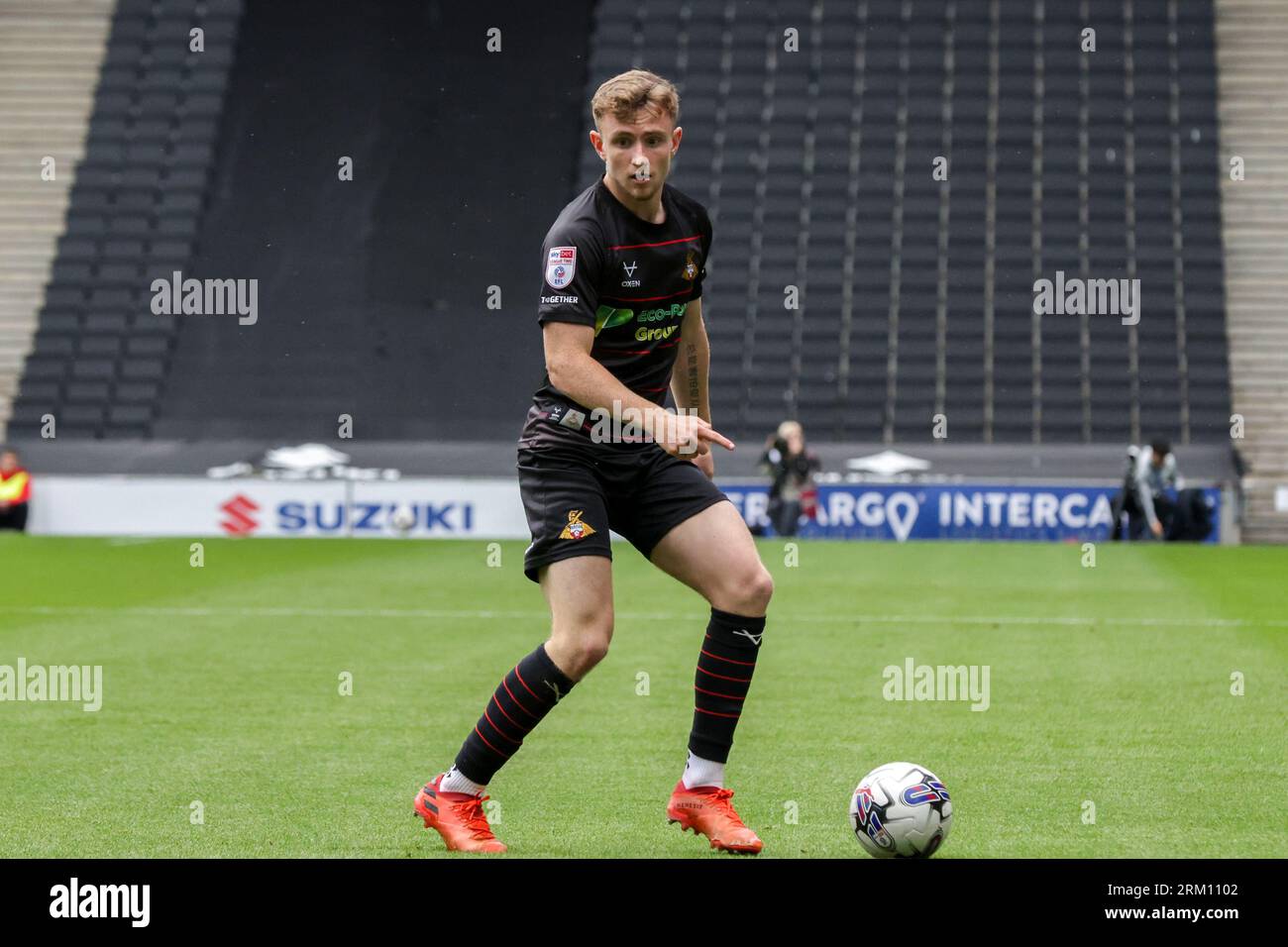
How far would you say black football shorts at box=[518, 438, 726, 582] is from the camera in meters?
5.29

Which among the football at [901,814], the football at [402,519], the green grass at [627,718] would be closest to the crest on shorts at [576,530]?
the green grass at [627,718]

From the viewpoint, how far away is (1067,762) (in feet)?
23.2

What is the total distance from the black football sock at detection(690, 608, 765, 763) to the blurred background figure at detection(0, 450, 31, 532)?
66.0ft

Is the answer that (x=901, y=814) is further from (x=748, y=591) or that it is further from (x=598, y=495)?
(x=598, y=495)

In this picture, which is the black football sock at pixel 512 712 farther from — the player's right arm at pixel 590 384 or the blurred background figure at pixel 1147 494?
the blurred background figure at pixel 1147 494

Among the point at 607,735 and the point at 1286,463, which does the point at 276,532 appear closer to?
the point at 1286,463

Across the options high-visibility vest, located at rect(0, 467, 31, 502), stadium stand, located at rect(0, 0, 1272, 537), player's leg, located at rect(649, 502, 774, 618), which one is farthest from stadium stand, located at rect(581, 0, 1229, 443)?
player's leg, located at rect(649, 502, 774, 618)

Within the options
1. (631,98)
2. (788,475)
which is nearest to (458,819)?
(631,98)

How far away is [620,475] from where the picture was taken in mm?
5398

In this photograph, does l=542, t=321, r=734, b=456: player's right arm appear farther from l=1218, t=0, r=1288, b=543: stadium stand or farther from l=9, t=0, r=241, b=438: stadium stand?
l=9, t=0, r=241, b=438: stadium stand

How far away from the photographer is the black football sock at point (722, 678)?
5.38 meters

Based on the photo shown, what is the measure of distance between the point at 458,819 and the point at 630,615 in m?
7.99
